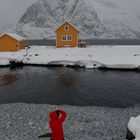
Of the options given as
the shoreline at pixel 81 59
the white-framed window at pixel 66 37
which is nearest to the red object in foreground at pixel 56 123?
the shoreline at pixel 81 59

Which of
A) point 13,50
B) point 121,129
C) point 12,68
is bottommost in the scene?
point 121,129

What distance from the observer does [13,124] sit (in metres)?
18.9

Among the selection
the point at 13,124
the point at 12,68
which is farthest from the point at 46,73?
the point at 13,124

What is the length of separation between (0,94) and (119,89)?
16022 mm

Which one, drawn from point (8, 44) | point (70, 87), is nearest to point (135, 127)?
point (70, 87)

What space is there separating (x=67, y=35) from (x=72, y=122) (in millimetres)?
53196

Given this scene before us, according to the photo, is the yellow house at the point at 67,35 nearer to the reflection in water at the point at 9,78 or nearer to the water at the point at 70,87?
the water at the point at 70,87

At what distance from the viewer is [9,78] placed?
137ft

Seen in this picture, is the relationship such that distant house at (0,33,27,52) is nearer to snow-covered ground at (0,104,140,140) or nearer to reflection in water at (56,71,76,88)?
reflection in water at (56,71,76,88)

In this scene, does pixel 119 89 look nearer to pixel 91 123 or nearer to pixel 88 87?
pixel 88 87

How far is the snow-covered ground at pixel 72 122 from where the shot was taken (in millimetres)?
16625

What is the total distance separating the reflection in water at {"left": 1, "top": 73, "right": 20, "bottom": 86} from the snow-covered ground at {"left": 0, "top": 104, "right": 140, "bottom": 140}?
13.5 meters

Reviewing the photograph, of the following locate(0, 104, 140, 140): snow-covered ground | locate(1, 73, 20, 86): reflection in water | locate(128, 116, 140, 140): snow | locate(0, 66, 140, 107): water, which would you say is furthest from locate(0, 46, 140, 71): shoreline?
locate(128, 116, 140, 140): snow

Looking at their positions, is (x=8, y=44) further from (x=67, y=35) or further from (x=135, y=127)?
(x=135, y=127)
